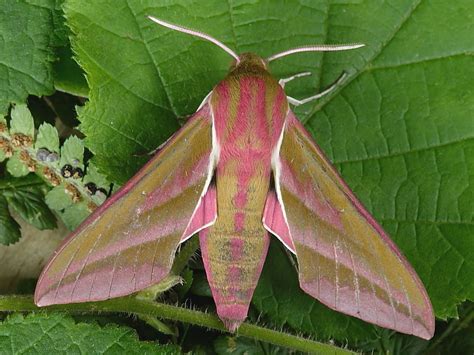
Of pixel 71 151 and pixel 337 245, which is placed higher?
pixel 71 151

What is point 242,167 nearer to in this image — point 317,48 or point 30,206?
point 317,48

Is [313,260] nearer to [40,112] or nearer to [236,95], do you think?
[236,95]

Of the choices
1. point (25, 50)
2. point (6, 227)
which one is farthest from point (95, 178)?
point (25, 50)

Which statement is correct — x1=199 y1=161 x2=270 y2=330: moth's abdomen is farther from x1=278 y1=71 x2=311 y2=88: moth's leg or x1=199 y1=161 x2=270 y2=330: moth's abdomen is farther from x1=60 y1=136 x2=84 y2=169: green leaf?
x1=60 y1=136 x2=84 y2=169: green leaf

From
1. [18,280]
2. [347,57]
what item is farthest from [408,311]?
[18,280]

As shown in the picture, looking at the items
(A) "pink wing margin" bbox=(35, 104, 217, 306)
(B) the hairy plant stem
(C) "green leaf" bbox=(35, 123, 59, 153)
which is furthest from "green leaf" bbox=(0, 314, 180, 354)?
(C) "green leaf" bbox=(35, 123, 59, 153)

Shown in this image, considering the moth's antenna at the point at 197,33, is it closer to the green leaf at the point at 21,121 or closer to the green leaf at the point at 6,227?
the green leaf at the point at 21,121

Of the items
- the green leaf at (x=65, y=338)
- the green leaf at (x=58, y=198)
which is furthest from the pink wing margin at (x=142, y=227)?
the green leaf at (x=58, y=198)
